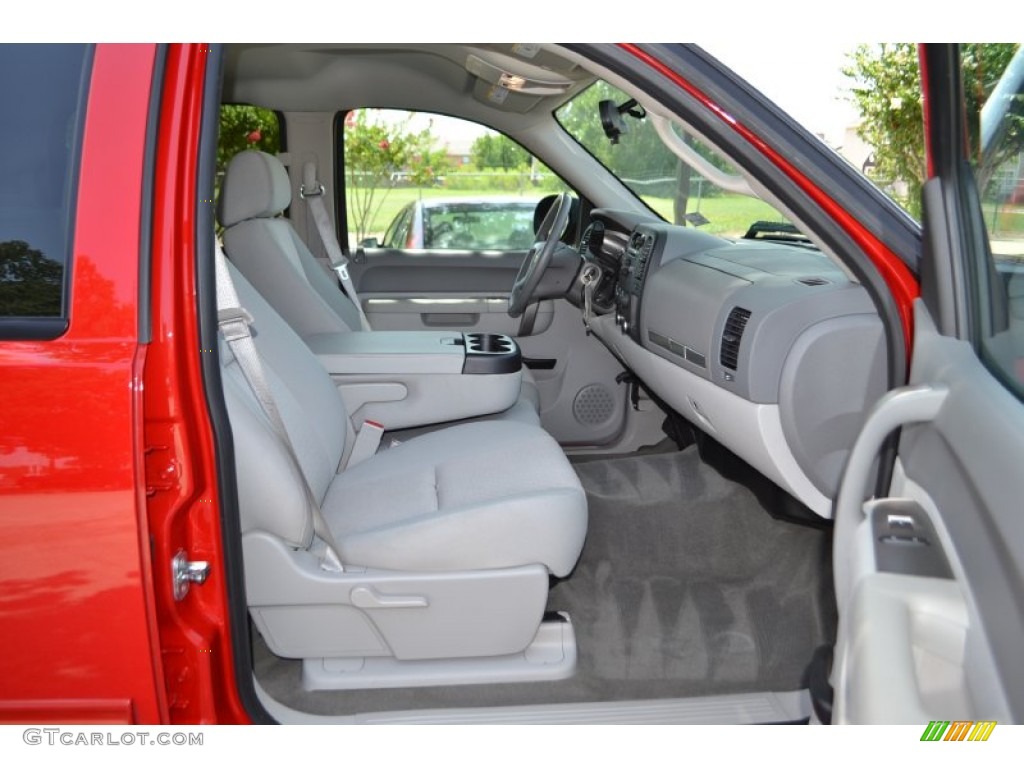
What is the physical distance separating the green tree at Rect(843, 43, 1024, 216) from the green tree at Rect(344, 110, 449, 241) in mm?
1869

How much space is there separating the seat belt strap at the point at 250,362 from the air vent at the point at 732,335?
0.90 meters

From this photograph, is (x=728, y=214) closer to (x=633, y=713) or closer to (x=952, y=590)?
(x=633, y=713)

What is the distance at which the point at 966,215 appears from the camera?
1304 millimetres

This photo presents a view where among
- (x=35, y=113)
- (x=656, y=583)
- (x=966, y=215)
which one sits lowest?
(x=656, y=583)

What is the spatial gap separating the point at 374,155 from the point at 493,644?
241 centimetres

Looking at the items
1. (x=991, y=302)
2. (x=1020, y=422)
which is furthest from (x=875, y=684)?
(x=991, y=302)

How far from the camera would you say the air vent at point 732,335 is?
6.46 feet

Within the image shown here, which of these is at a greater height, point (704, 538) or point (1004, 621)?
point (1004, 621)

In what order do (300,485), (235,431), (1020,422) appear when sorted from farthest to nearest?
(300,485) → (235,431) → (1020,422)

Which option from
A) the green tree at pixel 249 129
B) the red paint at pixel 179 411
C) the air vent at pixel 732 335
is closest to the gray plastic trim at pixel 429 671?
the red paint at pixel 179 411

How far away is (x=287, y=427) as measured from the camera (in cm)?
181

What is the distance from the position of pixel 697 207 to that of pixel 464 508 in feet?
4.97

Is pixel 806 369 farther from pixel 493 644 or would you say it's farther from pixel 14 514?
pixel 14 514

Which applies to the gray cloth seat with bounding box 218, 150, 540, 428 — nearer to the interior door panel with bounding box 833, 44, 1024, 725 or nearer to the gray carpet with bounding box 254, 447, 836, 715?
the gray carpet with bounding box 254, 447, 836, 715
